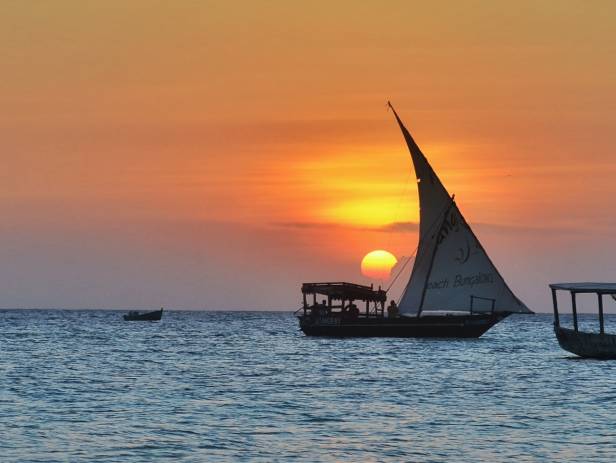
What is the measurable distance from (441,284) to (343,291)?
7.12 metres

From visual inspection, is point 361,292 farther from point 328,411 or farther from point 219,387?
point 328,411

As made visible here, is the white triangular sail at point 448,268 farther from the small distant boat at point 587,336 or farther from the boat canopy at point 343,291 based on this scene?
the small distant boat at point 587,336

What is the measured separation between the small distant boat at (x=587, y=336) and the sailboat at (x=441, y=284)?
1711 cm

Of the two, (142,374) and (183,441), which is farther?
(142,374)

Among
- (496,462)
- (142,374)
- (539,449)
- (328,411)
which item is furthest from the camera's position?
(142,374)

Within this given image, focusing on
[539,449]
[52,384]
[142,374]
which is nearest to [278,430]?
[539,449]

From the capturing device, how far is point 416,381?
176ft

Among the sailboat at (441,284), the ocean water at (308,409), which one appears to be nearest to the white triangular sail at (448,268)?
the sailboat at (441,284)

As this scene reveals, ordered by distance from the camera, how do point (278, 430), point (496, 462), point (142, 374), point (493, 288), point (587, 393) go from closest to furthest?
point (496, 462), point (278, 430), point (587, 393), point (142, 374), point (493, 288)

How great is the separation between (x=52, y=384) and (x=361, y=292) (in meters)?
41.2

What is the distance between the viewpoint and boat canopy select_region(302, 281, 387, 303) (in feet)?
290

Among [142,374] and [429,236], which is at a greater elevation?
[429,236]

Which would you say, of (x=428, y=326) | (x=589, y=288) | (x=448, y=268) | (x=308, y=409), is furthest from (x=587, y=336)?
(x=308, y=409)

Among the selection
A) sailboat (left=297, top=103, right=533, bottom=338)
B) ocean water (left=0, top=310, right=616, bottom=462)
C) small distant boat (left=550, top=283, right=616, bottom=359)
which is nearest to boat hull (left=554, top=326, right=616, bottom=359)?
small distant boat (left=550, top=283, right=616, bottom=359)
